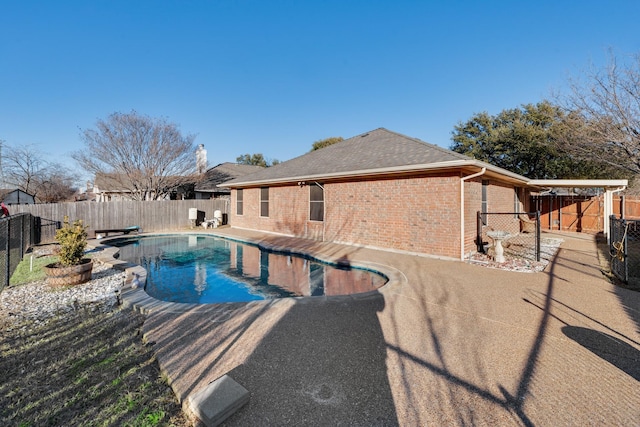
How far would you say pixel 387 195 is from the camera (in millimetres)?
8836

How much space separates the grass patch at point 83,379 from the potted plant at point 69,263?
1986 mm

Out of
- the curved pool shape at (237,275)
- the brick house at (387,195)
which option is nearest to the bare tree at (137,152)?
the brick house at (387,195)

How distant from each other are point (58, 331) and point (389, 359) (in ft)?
13.8

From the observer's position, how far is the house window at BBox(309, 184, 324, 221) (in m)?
11.0

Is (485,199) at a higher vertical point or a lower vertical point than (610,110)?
lower

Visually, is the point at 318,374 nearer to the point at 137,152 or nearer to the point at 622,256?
the point at 622,256

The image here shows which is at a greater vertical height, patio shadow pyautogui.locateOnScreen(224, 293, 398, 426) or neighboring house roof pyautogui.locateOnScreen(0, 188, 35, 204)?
neighboring house roof pyautogui.locateOnScreen(0, 188, 35, 204)

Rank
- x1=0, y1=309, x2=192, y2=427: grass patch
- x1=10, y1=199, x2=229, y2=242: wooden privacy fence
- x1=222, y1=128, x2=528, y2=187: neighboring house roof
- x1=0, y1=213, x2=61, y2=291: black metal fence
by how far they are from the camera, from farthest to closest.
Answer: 1. x1=10, y1=199, x2=229, y2=242: wooden privacy fence
2. x1=222, y1=128, x2=528, y2=187: neighboring house roof
3. x1=0, y1=213, x2=61, y2=291: black metal fence
4. x1=0, y1=309, x2=192, y2=427: grass patch

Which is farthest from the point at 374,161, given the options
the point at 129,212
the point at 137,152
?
the point at 137,152

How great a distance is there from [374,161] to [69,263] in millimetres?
8323

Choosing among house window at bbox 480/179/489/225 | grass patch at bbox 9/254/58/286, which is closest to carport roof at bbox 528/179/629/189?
house window at bbox 480/179/489/225

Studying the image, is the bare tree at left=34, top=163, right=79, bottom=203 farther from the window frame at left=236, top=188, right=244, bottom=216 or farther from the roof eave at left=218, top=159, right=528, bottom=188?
the roof eave at left=218, top=159, right=528, bottom=188

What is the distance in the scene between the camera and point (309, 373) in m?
2.64

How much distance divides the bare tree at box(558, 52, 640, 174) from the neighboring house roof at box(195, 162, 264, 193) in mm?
20204
